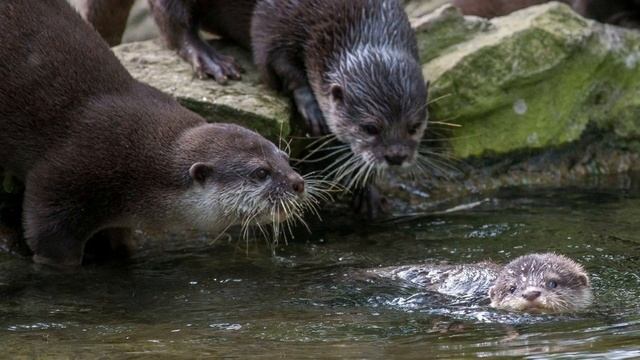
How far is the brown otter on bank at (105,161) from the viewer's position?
5281 millimetres

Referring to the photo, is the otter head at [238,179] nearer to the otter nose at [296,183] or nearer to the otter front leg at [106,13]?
the otter nose at [296,183]

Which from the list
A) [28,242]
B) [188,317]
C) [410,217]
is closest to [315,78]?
[410,217]

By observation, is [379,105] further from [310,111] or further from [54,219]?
[54,219]

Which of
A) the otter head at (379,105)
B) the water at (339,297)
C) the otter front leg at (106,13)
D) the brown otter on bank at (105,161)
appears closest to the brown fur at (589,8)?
the water at (339,297)

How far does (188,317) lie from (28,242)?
111 centimetres

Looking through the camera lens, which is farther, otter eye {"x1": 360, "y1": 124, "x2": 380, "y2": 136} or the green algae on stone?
the green algae on stone

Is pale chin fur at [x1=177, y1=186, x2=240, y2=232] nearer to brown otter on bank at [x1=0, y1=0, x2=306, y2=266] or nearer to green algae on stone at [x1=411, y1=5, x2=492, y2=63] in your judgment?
brown otter on bank at [x1=0, y1=0, x2=306, y2=266]

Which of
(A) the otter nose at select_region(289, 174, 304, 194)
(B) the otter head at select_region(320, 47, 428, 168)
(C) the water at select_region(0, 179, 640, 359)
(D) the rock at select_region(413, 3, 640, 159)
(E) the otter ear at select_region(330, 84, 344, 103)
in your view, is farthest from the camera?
(D) the rock at select_region(413, 3, 640, 159)

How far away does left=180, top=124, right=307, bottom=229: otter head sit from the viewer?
527 cm

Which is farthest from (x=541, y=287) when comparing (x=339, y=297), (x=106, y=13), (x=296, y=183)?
(x=106, y=13)

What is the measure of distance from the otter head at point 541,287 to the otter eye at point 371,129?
1587 mm

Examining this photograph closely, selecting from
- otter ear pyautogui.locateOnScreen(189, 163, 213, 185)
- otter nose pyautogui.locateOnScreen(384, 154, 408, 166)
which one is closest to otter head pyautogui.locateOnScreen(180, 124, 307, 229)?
otter ear pyautogui.locateOnScreen(189, 163, 213, 185)

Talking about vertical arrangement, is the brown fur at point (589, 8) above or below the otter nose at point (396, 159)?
above

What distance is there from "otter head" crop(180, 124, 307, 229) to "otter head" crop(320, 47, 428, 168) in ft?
3.15
